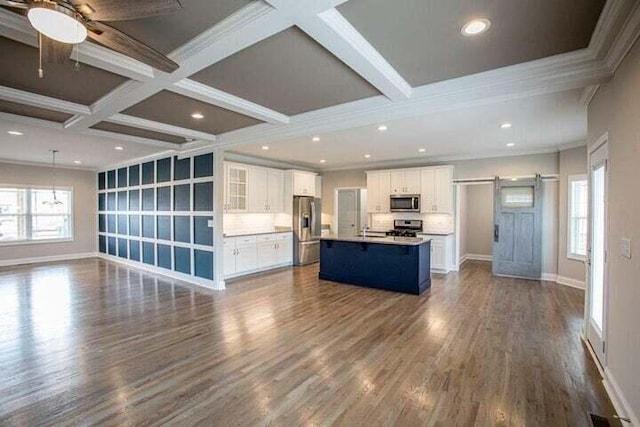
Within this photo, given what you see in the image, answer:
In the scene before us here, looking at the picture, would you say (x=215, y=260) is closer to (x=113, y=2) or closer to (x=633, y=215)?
(x=113, y=2)

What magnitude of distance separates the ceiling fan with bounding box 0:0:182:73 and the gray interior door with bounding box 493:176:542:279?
677 cm

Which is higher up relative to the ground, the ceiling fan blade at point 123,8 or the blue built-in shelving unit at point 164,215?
the ceiling fan blade at point 123,8

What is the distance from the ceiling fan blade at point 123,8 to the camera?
1626mm

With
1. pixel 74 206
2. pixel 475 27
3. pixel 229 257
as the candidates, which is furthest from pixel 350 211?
pixel 74 206

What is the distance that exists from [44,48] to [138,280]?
17.5ft

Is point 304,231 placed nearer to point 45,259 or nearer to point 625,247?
point 625,247

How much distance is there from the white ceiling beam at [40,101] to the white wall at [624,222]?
5.32 meters

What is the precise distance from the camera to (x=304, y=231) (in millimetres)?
7953

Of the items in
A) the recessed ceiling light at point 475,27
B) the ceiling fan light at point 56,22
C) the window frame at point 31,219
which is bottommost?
the window frame at point 31,219

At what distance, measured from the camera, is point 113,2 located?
1638mm

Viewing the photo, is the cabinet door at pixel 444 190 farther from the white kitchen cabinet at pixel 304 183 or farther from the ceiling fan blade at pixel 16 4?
the ceiling fan blade at pixel 16 4

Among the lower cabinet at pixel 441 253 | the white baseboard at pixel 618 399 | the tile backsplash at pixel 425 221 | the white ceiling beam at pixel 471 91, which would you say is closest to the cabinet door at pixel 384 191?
the tile backsplash at pixel 425 221

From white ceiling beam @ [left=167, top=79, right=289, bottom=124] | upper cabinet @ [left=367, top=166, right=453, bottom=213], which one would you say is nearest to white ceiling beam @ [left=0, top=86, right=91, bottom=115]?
white ceiling beam @ [left=167, top=79, right=289, bottom=124]

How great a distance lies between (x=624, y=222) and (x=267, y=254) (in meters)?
6.04
